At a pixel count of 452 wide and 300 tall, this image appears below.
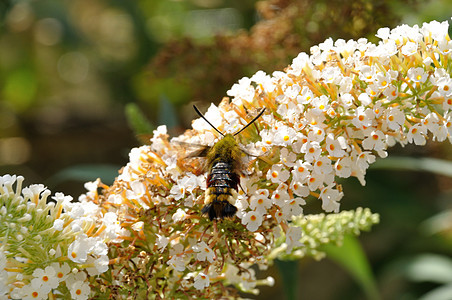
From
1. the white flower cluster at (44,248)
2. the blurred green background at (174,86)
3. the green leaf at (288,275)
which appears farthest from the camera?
the blurred green background at (174,86)

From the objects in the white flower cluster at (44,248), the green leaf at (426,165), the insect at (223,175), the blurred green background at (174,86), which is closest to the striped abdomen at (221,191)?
the insect at (223,175)

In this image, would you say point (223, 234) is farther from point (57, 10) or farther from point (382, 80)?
point (57, 10)

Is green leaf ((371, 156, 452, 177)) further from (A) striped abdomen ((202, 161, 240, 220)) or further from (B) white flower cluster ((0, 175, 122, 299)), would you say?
(B) white flower cluster ((0, 175, 122, 299))

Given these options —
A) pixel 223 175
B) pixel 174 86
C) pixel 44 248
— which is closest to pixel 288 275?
pixel 223 175

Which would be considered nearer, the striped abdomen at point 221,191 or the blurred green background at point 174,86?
the striped abdomen at point 221,191

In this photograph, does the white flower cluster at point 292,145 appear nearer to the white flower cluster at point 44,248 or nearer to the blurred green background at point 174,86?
the white flower cluster at point 44,248

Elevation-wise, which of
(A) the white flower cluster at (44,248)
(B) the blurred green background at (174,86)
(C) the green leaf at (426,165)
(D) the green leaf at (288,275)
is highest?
(B) the blurred green background at (174,86)

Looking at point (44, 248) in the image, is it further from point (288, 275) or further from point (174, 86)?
point (174, 86)
